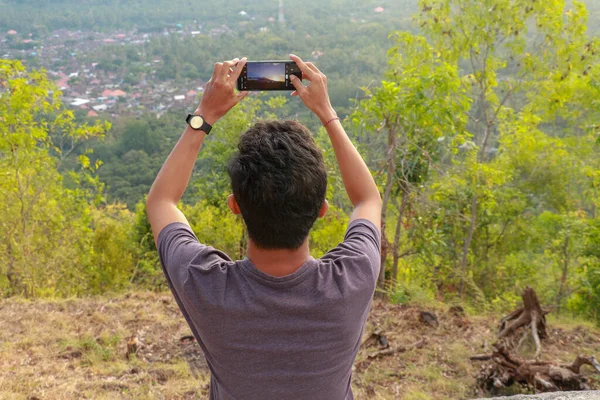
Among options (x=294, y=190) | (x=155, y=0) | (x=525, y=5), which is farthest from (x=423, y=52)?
(x=155, y=0)

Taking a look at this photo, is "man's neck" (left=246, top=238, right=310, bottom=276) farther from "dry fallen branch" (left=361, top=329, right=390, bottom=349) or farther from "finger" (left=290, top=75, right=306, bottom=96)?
"dry fallen branch" (left=361, top=329, right=390, bottom=349)

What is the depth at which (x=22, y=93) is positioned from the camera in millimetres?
6930

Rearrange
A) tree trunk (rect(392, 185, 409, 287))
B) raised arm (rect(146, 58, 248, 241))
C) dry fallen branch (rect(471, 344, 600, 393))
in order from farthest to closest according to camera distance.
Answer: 1. tree trunk (rect(392, 185, 409, 287))
2. dry fallen branch (rect(471, 344, 600, 393))
3. raised arm (rect(146, 58, 248, 241))

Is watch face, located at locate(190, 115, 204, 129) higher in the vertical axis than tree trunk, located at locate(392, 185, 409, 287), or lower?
higher

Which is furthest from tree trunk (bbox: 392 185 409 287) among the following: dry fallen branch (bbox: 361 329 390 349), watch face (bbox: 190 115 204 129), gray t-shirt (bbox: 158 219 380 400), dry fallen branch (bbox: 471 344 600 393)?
gray t-shirt (bbox: 158 219 380 400)

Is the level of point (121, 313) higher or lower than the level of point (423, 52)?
lower

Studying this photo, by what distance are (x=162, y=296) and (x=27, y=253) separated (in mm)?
3471

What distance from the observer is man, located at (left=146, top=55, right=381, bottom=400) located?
108 centimetres

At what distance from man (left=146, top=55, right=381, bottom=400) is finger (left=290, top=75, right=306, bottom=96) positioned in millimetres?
313

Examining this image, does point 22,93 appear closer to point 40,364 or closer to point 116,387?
point 40,364

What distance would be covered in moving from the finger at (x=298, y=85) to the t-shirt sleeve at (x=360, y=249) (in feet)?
1.43

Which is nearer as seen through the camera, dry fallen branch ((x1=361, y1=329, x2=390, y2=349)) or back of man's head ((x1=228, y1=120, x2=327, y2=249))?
back of man's head ((x1=228, y1=120, x2=327, y2=249))

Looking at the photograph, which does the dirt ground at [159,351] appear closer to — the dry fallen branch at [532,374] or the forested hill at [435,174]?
A: the dry fallen branch at [532,374]

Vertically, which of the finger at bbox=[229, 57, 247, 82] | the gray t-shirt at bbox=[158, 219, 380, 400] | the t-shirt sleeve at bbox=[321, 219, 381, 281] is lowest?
the gray t-shirt at bbox=[158, 219, 380, 400]
